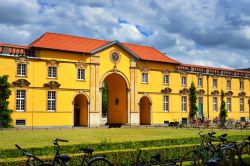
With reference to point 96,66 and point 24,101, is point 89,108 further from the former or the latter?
point 24,101

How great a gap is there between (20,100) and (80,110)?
860 cm

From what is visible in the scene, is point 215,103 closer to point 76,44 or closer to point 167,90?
point 167,90

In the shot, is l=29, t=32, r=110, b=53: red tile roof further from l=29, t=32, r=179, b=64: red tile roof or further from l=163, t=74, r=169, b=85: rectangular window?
l=163, t=74, r=169, b=85: rectangular window

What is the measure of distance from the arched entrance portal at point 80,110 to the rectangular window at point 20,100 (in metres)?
7.29

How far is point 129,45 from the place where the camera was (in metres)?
51.6

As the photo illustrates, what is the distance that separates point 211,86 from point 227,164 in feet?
151

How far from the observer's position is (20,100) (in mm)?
39125

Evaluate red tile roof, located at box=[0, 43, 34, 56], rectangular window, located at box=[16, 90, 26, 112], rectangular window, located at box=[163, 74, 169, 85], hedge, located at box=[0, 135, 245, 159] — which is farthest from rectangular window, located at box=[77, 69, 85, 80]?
hedge, located at box=[0, 135, 245, 159]

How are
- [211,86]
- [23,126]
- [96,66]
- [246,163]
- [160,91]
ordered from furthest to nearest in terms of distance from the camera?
1. [211,86]
2. [160,91]
3. [96,66]
4. [23,126]
5. [246,163]

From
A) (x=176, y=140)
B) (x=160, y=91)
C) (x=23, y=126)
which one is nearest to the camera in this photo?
(x=176, y=140)

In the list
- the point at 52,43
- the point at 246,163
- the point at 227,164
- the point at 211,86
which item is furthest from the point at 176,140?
the point at 211,86

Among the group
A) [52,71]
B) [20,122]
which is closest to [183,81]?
[52,71]

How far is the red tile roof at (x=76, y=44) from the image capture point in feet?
137

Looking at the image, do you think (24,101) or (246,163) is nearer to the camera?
(246,163)
